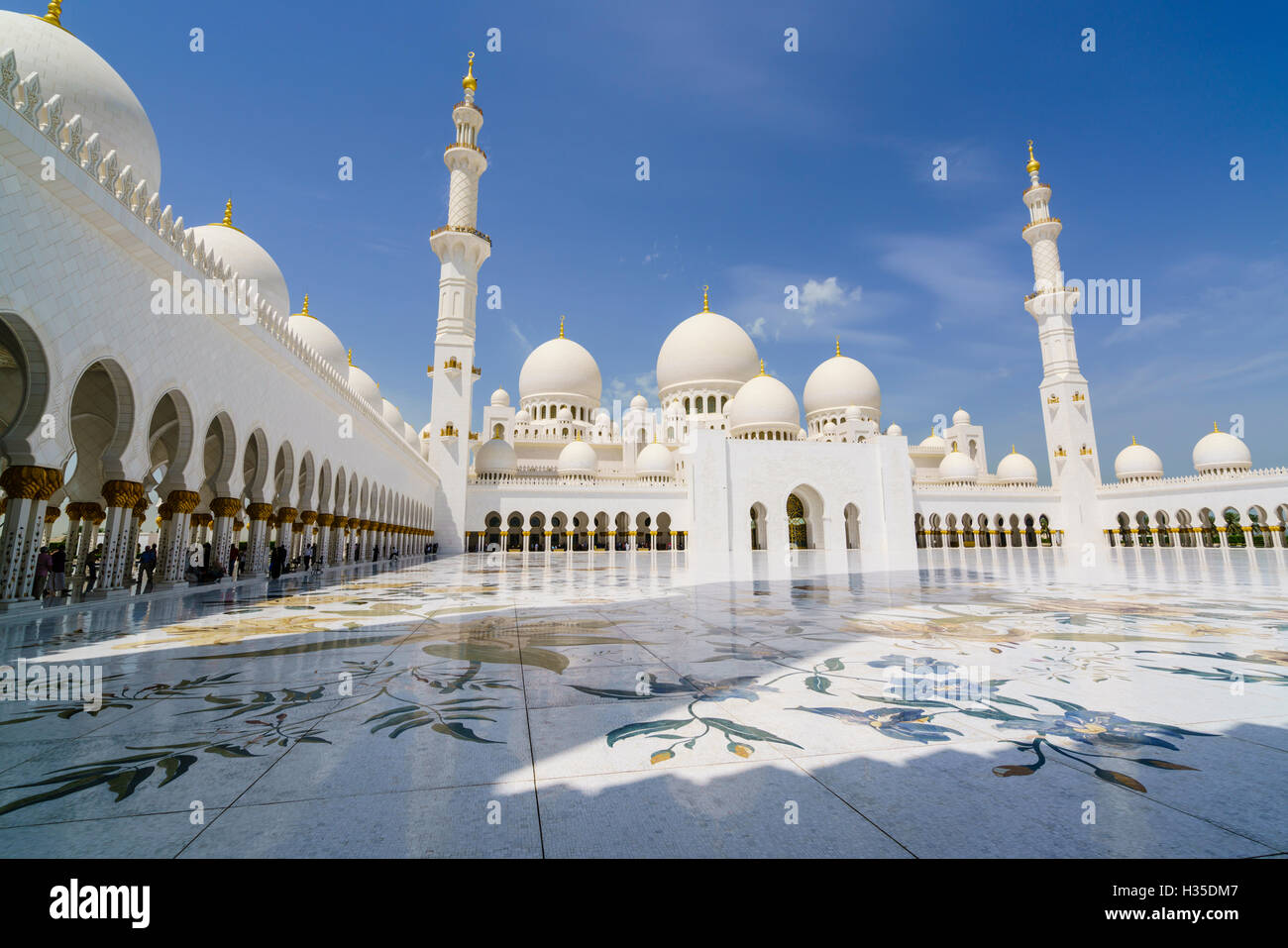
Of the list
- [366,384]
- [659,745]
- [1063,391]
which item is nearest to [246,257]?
[366,384]

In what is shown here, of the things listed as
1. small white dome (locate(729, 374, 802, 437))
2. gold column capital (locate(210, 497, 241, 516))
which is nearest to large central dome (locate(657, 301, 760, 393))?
small white dome (locate(729, 374, 802, 437))

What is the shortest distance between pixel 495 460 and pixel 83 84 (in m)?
22.6

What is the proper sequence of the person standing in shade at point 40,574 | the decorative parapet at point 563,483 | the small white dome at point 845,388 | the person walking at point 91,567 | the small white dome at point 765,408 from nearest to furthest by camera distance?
the person standing in shade at point 40,574 < the person walking at point 91,567 < the decorative parapet at point 563,483 < the small white dome at point 765,408 < the small white dome at point 845,388

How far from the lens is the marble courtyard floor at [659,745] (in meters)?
1.40

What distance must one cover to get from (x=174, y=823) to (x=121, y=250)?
326 inches

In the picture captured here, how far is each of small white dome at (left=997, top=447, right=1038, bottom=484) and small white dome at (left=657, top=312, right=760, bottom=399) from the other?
16546mm

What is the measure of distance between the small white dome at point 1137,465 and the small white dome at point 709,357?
69.3 ft

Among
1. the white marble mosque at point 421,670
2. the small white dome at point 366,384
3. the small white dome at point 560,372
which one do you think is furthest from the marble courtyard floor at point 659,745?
the small white dome at point 560,372

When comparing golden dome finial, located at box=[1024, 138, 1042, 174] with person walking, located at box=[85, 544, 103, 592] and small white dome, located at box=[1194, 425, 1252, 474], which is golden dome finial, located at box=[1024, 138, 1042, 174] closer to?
small white dome, located at box=[1194, 425, 1252, 474]

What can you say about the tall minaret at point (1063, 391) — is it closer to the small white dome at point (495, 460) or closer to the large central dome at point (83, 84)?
the small white dome at point (495, 460)

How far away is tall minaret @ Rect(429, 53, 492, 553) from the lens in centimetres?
→ 2523

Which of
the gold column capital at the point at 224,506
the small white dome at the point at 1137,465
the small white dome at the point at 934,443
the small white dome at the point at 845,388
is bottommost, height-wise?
the gold column capital at the point at 224,506

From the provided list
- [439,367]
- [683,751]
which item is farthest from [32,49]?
[439,367]
